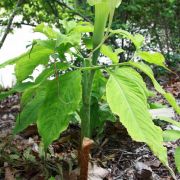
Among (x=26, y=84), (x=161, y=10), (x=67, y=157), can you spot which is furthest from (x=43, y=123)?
(x=161, y=10)

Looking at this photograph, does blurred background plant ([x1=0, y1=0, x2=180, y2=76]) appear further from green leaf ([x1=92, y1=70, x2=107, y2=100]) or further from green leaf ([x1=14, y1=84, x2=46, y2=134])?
green leaf ([x1=14, y1=84, x2=46, y2=134])

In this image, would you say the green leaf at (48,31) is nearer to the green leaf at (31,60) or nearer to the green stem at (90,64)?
the green leaf at (31,60)

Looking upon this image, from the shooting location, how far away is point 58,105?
1389 millimetres

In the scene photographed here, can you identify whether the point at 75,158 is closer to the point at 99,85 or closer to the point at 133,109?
the point at 99,85

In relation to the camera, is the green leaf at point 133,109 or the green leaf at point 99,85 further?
the green leaf at point 99,85

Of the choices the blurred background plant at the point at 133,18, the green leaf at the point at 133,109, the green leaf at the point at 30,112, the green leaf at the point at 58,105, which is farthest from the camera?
the blurred background plant at the point at 133,18

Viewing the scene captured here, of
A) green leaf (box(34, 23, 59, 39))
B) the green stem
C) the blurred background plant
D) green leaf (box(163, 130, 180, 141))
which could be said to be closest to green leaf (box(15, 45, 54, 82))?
green leaf (box(34, 23, 59, 39))

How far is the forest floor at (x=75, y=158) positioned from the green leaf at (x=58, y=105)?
287 millimetres

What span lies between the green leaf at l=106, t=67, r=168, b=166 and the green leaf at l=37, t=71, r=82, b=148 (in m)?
0.12

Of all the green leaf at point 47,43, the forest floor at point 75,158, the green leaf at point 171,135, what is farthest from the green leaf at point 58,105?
the green leaf at point 171,135

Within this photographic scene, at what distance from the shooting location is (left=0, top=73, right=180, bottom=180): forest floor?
1649 mm

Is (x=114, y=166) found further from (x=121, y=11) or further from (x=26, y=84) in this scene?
(x=121, y=11)

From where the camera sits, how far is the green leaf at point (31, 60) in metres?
1.54

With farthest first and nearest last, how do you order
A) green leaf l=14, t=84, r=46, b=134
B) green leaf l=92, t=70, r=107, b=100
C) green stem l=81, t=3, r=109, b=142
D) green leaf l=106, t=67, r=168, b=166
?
green leaf l=92, t=70, r=107, b=100
green leaf l=14, t=84, r=46, b=134
green stem l=81, t=3, r=109, b=142
green leaf l=106, t=67, r=168, b=166
